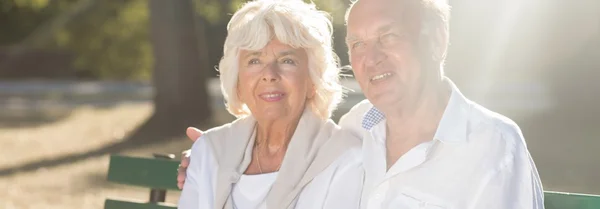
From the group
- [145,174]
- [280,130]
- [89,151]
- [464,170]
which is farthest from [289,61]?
[89,151]

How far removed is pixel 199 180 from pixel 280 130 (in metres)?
0.35

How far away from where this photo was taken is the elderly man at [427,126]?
2842 millimetres

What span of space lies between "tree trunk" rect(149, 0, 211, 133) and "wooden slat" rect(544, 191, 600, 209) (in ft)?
33.0

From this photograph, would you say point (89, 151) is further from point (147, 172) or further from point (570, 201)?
point (570, 201)

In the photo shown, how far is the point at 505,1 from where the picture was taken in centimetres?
1889

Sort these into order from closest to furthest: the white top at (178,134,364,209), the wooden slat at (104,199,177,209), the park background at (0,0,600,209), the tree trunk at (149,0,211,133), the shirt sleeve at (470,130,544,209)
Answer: the shirt sleeve at (470,130,544,209) → the white top at (178,134,364,209) → the wooden slat at (104,199,177,209) → the park background at (0,0,600,209) → the tree trunk at (149,0,211,133)

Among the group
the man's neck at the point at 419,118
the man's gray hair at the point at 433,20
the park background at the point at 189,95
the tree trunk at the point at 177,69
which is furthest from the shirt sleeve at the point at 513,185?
the tree trunk at the point at 177,69

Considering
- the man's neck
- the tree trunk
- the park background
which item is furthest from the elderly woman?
the tree trunk

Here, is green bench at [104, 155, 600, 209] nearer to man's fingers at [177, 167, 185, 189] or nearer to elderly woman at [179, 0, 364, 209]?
man's fingers at [177, 167, 185, 189]

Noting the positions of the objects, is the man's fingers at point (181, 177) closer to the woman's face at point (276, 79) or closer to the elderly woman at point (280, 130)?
the elderly woman at point (280, 130)

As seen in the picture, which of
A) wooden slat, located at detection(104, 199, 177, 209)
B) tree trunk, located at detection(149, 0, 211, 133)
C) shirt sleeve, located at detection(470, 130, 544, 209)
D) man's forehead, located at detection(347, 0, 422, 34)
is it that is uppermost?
tree trunk, located at detection(149, 0, 211, 133)

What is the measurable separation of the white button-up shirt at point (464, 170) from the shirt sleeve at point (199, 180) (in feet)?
2.23

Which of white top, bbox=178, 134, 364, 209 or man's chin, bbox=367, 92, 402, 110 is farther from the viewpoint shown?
white top, bbox=178, 134, 364, 209

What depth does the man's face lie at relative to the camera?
299 cm
